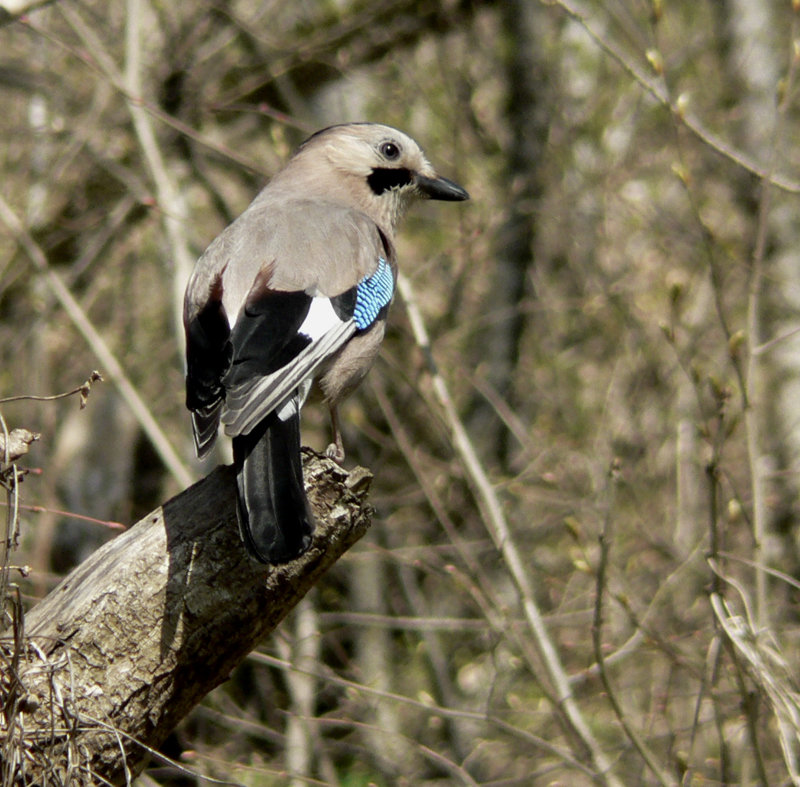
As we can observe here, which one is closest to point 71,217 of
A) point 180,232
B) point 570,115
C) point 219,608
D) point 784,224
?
point 180,232

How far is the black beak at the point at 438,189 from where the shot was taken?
187 inches

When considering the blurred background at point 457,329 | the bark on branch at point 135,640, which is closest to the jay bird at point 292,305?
the bark on branch at point 135,640

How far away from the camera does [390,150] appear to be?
4.76 meters

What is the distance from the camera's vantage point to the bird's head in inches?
185

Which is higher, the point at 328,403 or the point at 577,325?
the point at 577,325

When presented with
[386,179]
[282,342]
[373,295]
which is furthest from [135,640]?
[386,179]

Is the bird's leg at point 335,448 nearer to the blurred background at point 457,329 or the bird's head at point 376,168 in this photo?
the bird's head at point 376,168

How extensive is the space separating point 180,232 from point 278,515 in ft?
11.3

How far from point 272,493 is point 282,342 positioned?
2.60ft

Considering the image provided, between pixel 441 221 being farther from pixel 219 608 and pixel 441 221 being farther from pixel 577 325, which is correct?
pixel 219 608

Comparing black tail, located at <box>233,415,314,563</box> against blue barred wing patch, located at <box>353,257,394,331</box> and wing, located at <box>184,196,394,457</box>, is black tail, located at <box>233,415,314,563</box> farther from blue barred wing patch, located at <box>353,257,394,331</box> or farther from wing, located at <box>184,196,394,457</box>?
blue barred wing patch, located at <box>353,257,394,331</box>

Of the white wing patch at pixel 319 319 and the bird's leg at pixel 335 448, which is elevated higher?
the white wing patch at pixel 319 319

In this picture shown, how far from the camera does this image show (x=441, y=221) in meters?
8.57

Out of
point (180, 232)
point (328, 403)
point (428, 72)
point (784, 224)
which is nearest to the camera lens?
point (328, 403)
